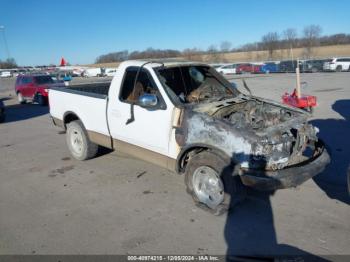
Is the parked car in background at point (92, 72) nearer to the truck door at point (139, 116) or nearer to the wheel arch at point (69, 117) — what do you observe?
the wheel arch at point (69, 117)

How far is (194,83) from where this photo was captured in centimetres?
573

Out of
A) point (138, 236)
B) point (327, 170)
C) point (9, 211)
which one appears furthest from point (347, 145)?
point (9, 211)

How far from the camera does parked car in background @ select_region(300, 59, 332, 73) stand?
36484mm

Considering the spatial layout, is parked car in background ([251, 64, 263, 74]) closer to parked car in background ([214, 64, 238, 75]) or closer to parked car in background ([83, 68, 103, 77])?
parked car in background ([214, 64, 238, 75])

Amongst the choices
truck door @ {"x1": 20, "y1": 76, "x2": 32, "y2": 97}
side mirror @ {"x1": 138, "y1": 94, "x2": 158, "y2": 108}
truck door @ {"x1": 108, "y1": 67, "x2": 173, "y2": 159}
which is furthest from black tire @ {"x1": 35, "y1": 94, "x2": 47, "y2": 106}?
side mirror @ {"x1": 138, "y1": 94, "x2": 158, "y2": 108}

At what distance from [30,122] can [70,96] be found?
7.26 m

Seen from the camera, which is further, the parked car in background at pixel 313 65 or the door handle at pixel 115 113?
the parked car in background at pixel 313 65

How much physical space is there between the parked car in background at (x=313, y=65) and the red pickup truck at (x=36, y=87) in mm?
29776

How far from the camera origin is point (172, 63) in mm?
5434

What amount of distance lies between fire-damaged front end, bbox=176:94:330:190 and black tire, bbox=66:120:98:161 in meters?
2.81

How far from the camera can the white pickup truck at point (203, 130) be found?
392 centimetres

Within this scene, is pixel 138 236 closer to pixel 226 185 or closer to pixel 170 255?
pixel 170 255

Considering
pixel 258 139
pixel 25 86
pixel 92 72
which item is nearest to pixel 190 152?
pixel 258 139

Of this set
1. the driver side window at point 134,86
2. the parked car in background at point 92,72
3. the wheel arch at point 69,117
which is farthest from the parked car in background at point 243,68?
the driver side window at point 134,86
